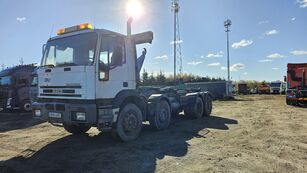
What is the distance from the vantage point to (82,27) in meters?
6.63

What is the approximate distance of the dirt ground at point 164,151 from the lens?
5059mm

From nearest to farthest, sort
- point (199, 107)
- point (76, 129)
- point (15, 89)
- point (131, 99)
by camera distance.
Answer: point (131, 99) → point (76, 129) → point (199, 107) → point (15, 89)

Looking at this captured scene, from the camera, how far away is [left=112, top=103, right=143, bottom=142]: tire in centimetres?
676

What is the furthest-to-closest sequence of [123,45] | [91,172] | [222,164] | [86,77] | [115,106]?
[123,45], [115,106], [86,77], [222,164], [91,172]

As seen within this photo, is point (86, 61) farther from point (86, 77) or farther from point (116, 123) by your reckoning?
point (116, 123)

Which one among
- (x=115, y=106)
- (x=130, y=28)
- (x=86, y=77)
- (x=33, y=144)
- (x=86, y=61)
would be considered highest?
(x=130, y=28)

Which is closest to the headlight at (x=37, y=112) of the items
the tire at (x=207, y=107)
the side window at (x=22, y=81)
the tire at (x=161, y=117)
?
the tire at (x=161, y=117)

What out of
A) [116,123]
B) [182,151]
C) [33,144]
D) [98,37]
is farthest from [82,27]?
[182,151]

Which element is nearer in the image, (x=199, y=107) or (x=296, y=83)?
(x=199, y=107)

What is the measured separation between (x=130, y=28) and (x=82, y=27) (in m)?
1.38

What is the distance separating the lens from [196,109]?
38.6 ft

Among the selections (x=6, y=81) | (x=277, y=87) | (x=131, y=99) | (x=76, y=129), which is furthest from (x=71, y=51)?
(x=277, y=87)

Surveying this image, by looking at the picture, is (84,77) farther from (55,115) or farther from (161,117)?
(161,117)

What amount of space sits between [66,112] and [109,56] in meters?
1.73
